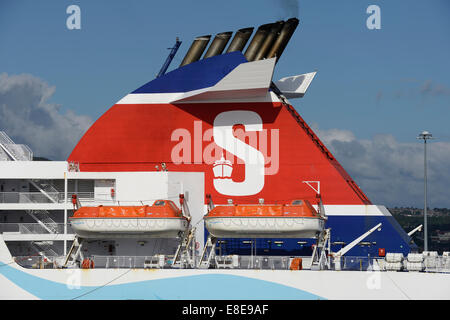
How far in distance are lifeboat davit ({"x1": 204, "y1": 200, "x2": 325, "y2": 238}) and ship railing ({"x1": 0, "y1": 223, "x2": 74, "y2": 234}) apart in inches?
279

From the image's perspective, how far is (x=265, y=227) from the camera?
28.8 meters

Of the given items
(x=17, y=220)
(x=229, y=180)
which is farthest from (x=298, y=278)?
(x=17, y=220)

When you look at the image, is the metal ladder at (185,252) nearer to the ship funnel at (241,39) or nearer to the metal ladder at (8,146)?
the ship funnel at (241,39)

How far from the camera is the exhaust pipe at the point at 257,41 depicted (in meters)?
33.6

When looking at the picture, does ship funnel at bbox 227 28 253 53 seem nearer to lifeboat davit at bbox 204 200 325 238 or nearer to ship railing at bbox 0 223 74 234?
lifeboat davit at bbox 204 200 325 238

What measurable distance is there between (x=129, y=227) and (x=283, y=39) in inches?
439

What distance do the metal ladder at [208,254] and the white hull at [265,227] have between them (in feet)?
1.49

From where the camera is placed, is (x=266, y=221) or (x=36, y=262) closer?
(x=266, y=221)

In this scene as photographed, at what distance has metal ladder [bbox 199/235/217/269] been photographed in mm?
28875

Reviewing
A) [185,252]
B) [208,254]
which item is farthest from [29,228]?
[208,254]

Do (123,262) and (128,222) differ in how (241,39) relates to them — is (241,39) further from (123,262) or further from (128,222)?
(123,262)

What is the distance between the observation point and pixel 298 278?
2756 centimetres

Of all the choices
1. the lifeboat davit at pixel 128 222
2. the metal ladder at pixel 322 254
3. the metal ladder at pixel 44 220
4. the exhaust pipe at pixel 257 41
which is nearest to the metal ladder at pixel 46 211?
the metal ladder at pixel 44 220

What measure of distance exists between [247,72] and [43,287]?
12230 millimetres
